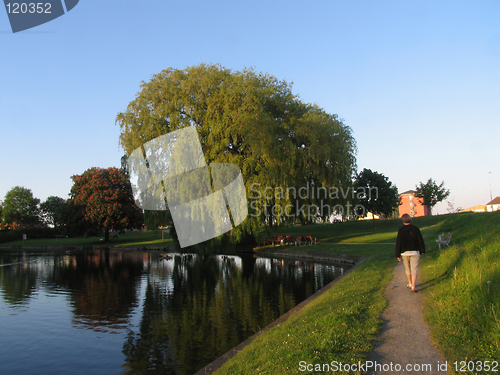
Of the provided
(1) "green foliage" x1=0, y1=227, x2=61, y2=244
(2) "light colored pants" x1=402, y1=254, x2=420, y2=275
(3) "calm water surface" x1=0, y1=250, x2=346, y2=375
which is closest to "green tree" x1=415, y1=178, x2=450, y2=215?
(3) "calm water surface" x1=0, y1=250, x2=346, y2=375

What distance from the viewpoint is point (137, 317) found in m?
9.98

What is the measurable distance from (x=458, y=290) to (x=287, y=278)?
9.32m

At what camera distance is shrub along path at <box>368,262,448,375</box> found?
438cm

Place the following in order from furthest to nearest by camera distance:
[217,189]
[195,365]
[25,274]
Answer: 1. [217,189]
2. [25,274]
3. [195,365]

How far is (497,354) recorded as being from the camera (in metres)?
4.45

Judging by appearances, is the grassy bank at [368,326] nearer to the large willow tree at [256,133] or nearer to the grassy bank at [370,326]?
the grassy bank at [370,326]

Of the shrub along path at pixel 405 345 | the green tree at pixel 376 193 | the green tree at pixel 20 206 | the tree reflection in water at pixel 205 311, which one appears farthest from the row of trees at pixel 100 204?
the shrub along path at pixel 405 345

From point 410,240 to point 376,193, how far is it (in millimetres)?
40038

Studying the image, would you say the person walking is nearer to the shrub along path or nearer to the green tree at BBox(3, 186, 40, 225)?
the shrub along path

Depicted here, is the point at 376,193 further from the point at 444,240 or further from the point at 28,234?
the point at 28,234

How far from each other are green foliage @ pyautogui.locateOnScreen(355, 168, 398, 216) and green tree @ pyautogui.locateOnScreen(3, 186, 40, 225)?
2890 inches

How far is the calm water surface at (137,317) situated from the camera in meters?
6.91

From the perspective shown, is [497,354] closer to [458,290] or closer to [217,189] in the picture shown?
[458,290]

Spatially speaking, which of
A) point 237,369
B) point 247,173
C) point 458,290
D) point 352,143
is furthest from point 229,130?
point 237,369
